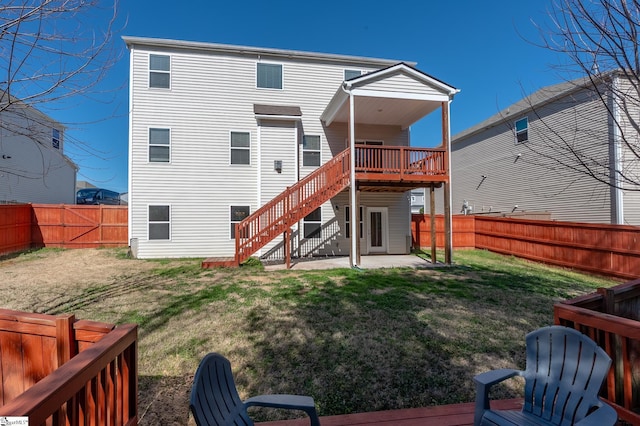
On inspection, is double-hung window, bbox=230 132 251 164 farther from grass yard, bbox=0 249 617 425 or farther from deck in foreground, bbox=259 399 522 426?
deck in foreground, bbox=259 399 522 426

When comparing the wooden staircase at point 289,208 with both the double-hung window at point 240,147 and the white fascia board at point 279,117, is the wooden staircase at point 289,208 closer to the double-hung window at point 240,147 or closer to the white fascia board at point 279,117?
the white fascia board at point 279,117

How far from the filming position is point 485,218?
1432 centimetres

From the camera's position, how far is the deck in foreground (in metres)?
2.50

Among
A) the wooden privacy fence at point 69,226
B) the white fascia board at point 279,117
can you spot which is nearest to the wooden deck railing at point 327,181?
the white fascia board at point 279,117

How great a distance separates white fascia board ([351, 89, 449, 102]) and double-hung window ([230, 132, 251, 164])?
510 centimetres

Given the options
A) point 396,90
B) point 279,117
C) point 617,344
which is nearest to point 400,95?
point 396,90

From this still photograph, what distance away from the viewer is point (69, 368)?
61.3 inches

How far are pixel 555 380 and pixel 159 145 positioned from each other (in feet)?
43.7

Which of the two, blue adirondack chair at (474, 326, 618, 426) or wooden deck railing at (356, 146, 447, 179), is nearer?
blue adirondack chair at (474, 326, 618, 426)

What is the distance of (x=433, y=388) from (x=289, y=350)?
1819mm

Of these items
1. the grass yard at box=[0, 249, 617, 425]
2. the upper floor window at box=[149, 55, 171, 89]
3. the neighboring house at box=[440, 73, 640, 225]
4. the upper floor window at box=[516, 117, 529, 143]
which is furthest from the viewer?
the upper floor window at box=[516, 117, 529, 143]

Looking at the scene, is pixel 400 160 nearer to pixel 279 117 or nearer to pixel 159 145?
pixel 279 117

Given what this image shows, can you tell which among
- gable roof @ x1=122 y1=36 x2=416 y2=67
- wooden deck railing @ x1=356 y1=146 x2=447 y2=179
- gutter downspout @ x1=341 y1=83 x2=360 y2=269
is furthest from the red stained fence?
→ gable roof @ x1=122 y1=36 x2=416 y2=67

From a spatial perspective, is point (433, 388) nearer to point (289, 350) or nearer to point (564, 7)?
point (289, 350)
